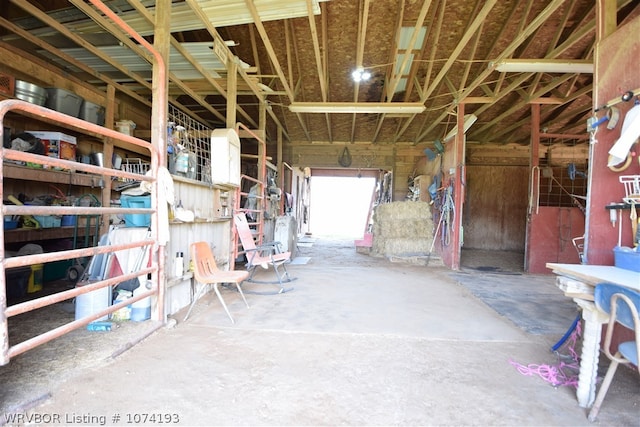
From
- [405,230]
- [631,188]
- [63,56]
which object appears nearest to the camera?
[631,188]

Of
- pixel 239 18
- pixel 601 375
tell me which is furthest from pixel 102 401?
pixel 239 18

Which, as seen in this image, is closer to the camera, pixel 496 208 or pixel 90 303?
pixel 90 303

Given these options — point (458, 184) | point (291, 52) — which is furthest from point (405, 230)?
point (291, 52)

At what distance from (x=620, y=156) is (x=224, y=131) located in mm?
3935

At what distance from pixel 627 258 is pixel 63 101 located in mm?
6472

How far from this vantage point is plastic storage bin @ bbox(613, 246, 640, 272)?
2.07 m

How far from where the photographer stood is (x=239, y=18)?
3873 mm

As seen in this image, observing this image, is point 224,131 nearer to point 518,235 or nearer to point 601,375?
point 601,375

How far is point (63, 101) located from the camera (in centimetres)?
452

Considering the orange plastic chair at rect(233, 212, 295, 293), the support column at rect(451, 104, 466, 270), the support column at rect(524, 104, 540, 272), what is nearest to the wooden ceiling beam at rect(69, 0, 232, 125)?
the orange plastic chair at rect(233, 212, 295, 293)

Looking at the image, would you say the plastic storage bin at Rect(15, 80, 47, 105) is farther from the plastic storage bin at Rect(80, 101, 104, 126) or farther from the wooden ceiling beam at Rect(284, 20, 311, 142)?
the wooden ceiling beam at Rect(284, 20, 311, 142)

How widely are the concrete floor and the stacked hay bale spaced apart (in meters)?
3.84

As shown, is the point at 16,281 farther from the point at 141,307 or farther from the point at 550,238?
the point at 550,238

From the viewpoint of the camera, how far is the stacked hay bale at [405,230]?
7527 mm
